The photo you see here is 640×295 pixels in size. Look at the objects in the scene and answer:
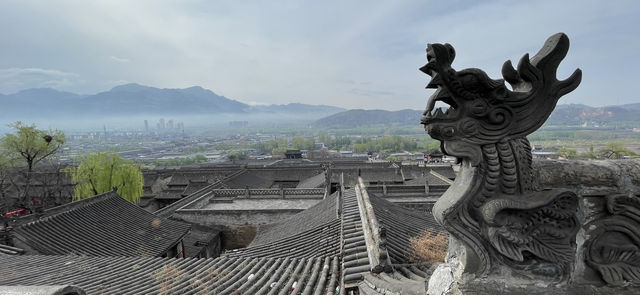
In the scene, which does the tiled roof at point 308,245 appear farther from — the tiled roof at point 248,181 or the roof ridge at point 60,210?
the tiled roof at point 248,181

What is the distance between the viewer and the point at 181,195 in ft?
92.3

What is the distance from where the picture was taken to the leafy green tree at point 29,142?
2850 centimetres

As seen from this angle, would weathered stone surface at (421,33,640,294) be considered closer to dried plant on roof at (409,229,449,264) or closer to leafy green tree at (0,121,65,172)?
dried plant on roof at (409,229,449,264)

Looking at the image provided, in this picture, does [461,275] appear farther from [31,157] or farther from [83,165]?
[31,157]

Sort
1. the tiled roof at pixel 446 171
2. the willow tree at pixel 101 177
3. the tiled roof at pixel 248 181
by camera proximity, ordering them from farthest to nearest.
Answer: the tiled roof at pixel 446 171
the tiled roof at pixel 248 181
the willow tree at pixel 101 177

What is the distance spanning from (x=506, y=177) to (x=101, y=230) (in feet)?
48.5

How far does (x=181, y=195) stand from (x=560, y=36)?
3017cm

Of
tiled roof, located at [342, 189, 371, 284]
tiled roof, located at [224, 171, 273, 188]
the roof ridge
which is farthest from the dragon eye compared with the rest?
tiled roof, located at [224, 171, 273, 188]

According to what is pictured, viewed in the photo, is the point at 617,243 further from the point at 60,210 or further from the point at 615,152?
the point at 615,152

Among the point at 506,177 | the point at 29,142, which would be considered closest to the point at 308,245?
the point at 506,177

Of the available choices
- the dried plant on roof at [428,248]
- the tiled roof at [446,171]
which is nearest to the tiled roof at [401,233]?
the dried plant on roof at [428,248]

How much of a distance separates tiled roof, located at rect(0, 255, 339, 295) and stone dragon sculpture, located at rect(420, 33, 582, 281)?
2.59 metres

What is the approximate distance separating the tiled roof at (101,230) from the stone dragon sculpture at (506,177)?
41.9 ft

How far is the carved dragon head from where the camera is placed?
2615 mm
